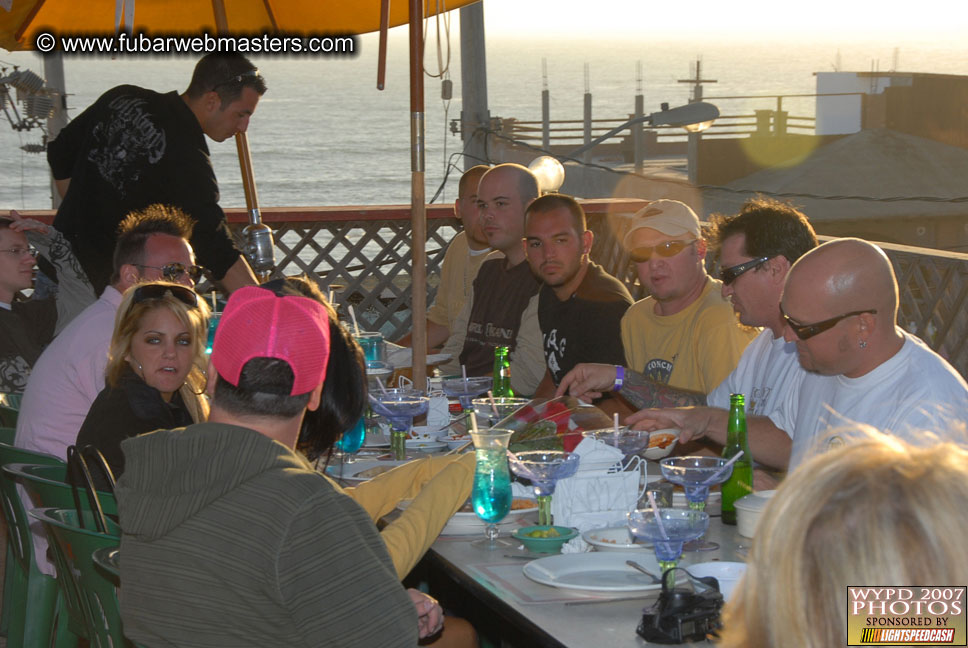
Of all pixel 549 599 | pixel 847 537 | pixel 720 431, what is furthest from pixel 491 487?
pixel 847 537

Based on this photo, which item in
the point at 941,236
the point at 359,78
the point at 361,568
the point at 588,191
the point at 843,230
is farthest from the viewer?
the point at 359,78

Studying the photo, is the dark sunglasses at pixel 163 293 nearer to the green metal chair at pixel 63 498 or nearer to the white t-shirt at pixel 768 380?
the green metal chair at pixel 63 498

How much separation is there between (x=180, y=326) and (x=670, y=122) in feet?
13.3

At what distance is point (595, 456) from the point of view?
261 cm

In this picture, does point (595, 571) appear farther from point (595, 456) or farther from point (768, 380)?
point (768, 380)

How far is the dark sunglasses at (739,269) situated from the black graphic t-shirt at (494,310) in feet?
4.76

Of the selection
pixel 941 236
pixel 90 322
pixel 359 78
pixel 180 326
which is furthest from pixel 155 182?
pixel 359 78

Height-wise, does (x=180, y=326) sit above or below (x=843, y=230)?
above

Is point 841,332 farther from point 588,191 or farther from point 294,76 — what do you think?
point 294,76

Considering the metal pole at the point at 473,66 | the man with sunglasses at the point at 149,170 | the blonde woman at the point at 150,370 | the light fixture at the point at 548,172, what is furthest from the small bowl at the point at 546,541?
the metal pole at the point at 473,66

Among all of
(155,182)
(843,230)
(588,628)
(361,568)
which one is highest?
(155,182)

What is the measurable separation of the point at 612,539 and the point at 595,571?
8.0 inches

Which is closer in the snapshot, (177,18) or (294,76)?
(177,18)

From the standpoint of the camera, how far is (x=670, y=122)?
6.56 metres
